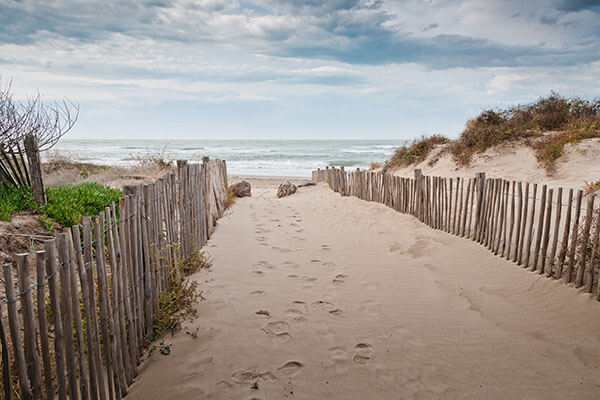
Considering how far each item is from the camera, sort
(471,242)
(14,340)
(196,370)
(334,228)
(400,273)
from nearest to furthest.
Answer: (14,340) → (196,370) → (400,273) → (471,242) → (334,228)

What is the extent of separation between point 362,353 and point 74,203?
218 inches

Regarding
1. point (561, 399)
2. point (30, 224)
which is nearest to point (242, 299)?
point (561, 399)

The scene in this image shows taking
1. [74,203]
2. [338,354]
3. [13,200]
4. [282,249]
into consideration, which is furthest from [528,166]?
[13,200]

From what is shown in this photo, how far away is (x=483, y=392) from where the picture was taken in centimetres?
255

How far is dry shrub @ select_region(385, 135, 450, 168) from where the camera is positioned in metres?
13.5

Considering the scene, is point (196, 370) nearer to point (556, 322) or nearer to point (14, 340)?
point (14, 340)

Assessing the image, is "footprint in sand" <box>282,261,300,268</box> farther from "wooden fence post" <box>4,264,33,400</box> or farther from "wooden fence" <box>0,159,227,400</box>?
"wooden fence post" <box>4,264,33,400</box>

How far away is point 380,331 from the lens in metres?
3.37

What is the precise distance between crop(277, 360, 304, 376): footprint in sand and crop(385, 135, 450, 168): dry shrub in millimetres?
11596

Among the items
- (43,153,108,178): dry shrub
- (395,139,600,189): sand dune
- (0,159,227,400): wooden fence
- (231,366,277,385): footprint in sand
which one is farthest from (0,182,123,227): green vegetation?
(395,139,600,189): sand dune

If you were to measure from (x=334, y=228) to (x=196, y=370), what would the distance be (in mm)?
5051

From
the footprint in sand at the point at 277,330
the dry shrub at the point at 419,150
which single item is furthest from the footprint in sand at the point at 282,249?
the dry shrub at the point at 419,150

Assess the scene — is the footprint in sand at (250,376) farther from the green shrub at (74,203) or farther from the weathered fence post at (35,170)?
the weathered fence post at (35,170)

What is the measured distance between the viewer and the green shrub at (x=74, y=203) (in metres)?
5.71
